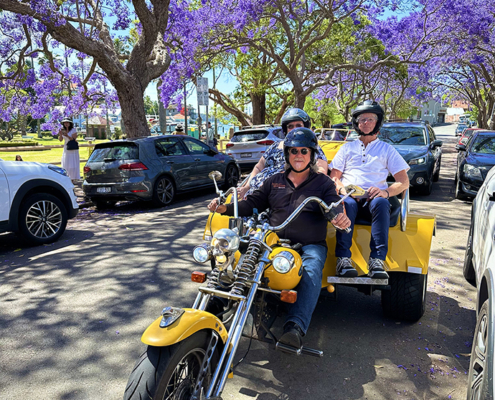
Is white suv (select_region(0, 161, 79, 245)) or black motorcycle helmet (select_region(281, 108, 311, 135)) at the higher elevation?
black motorcycle helmet (select_region(281, 108, 311, 135))

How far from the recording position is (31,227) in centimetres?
663

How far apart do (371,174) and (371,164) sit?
0.32 ft

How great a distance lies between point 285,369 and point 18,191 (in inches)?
197

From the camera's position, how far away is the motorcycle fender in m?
2.18

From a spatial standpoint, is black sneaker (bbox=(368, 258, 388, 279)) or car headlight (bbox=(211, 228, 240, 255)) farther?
black sneaker (bbox=(368, 258, 388, 279))

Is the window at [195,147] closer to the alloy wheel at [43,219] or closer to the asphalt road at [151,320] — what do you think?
the alloy wheel at [43,219]

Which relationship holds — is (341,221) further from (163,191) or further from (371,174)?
(163,191)

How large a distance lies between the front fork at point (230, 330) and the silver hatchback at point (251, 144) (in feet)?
39.7

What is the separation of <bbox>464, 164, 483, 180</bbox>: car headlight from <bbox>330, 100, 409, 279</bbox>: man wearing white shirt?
21.0ft

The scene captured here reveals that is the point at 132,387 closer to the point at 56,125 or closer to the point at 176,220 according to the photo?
the point at 176,220

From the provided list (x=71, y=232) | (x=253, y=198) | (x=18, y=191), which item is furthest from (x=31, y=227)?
(x=253, y=198)

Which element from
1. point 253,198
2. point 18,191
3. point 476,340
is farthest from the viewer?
point 18,191

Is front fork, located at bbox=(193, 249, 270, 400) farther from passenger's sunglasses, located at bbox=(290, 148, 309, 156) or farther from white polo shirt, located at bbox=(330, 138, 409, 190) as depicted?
white polo shirt, located at bbox=(330, 138, 409, 190)

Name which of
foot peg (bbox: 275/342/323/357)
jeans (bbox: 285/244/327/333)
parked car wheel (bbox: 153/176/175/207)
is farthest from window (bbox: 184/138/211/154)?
foot peg (bbox: 275/342/323/357)
